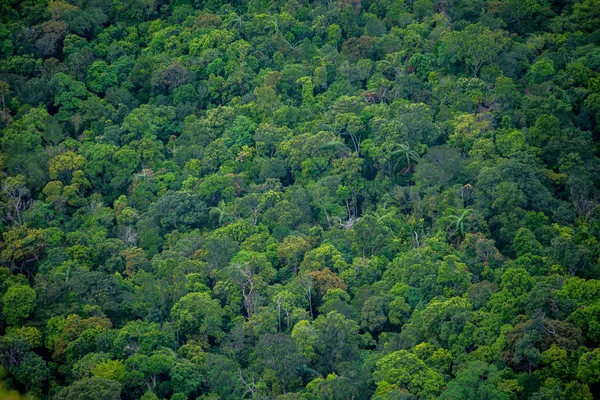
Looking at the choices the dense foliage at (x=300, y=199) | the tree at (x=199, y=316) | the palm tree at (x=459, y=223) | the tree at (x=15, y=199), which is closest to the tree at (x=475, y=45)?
the dense foliage at (x=300, y=199)

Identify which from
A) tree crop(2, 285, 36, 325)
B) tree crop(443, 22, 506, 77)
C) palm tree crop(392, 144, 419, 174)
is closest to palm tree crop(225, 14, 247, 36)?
tree crop(443, 22, 506, 77)

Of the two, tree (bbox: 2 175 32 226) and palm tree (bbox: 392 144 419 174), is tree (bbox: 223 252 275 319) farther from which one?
tree (bbox: 2 175 32 226)

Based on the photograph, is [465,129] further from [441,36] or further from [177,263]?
[177,263]

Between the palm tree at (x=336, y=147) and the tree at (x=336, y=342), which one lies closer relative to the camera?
the tree at (x=336, y=342)

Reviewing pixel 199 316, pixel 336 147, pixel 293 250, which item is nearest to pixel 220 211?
pixel 293 250

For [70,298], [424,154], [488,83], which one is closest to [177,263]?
[70,298]

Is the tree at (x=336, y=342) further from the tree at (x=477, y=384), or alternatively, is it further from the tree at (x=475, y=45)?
the tree at (x=475, y=45)

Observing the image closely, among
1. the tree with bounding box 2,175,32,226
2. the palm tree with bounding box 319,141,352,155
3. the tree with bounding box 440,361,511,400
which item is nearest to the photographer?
the tree with bounding box 440,361,511,400
